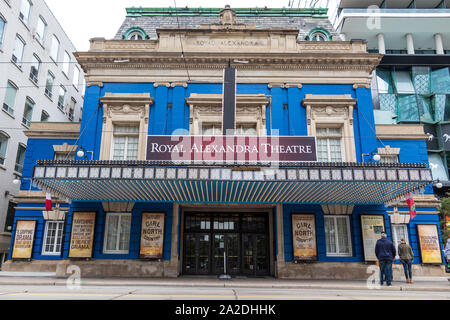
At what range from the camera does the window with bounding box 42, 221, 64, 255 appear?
1830 centimetres

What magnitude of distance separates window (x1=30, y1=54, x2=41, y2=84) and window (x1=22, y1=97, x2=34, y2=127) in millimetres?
1804

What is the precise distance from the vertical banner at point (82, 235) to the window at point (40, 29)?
18478 mm

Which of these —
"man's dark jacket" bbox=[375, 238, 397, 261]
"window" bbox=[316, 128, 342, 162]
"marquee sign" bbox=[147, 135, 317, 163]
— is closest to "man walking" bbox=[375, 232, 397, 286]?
"man's dark jacket" bbox=[375, 238, 397, 261]

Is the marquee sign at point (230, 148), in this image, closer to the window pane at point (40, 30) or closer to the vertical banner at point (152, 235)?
the vertical banner at point (152, 235)

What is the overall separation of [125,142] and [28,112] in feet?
43.6

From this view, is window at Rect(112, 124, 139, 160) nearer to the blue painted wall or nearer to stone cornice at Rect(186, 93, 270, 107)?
stone cornice at Rect(186, 93, 270, 107)

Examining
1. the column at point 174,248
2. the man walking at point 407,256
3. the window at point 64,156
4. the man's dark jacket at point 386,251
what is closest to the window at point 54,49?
the window at point 64,156

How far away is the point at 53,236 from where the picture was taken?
18.6 m

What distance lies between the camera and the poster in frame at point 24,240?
1787 centimetres

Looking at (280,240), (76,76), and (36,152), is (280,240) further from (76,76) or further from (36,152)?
(76,76)

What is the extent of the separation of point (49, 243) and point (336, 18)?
125ft

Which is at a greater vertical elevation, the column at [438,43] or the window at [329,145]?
the column at [438,43]

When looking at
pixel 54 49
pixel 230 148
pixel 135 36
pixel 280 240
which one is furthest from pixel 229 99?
pixel 54 49
